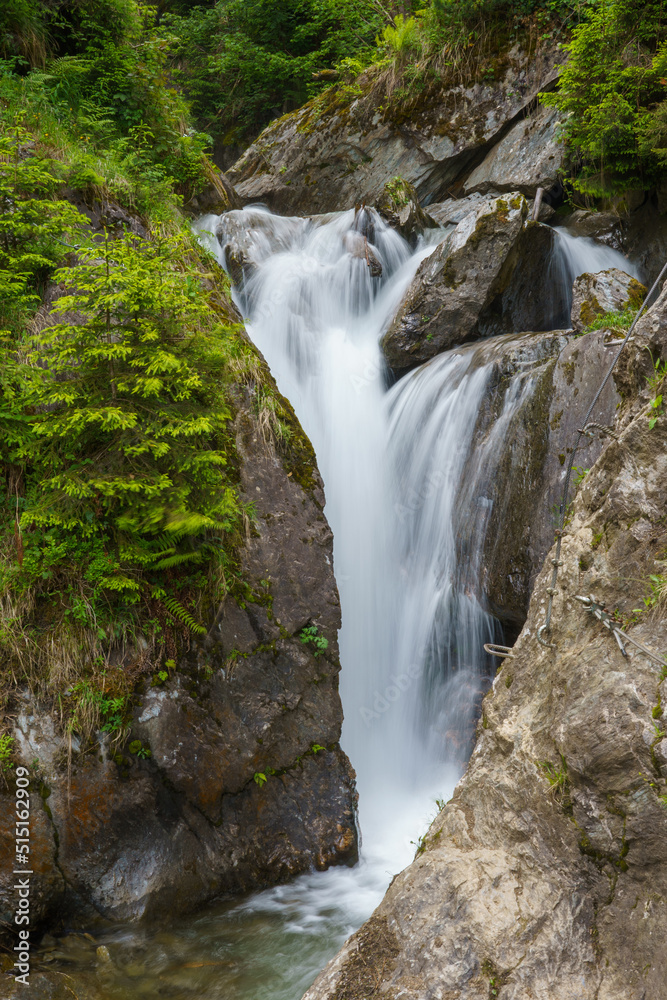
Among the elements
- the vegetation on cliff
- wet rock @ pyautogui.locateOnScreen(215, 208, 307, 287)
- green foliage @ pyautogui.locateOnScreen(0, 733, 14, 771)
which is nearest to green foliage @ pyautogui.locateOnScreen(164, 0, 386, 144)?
wet rock @ pyautogui.locateOnScreen(215, 208, 307, 287)

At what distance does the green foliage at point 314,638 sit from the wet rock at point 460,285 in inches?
169

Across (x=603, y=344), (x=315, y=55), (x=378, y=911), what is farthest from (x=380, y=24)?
(x=378, y=911)

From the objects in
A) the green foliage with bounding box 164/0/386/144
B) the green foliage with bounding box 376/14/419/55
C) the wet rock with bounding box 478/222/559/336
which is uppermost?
the green foliage with bounding box 164/0/386/144

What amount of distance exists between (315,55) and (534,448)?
13077 millimetres

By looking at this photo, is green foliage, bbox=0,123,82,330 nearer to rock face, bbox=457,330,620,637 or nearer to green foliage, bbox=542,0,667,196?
rock face, bbox=457,330,620,637

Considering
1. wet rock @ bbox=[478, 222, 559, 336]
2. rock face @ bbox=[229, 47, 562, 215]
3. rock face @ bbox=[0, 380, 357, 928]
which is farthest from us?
rock face @ bbox=[229, 47, 562, 215]

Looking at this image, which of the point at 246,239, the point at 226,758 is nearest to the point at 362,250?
the point at 246,239

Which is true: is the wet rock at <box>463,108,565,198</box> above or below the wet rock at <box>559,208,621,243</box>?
above

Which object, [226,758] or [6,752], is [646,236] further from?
[6,752]

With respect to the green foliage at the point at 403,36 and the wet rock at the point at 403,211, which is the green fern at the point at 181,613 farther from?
the green foliage at the point at 403,36

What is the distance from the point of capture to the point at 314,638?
15.1 ft

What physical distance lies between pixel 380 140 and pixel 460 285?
5417 mm

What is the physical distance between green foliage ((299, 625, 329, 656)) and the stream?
1.18 m

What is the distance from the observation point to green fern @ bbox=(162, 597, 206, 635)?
404cm
